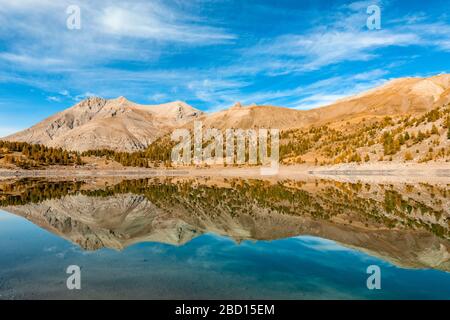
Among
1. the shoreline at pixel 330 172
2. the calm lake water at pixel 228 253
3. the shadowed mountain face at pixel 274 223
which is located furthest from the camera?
the shoreline at pixel 330 172

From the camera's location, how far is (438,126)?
10756 centimetres

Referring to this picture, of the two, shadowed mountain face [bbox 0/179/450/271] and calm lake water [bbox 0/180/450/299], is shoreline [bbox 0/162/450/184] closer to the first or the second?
shadowed mountain face [bbox 0/179/450/271]

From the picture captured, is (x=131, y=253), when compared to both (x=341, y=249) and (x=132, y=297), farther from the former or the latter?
(x=341, y=249)

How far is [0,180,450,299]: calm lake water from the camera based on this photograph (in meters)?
12.6

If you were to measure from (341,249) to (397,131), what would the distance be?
121 m

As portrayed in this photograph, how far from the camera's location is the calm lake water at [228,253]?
12.6 m

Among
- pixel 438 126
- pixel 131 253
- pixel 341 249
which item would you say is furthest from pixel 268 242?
pixel 438 126

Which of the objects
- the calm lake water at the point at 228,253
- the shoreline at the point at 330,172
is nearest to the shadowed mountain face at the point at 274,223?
the calm lake water at the point at 228,253

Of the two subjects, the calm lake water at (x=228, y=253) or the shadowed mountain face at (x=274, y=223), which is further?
the shadowed mountain face at (x=274, y=223)

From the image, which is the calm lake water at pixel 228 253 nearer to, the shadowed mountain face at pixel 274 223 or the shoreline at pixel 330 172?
the shadowed mountain face at pixel 274 223

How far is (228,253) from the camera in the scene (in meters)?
18.2

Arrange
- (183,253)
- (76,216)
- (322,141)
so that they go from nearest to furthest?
(183,253), (76,216), (322,141)

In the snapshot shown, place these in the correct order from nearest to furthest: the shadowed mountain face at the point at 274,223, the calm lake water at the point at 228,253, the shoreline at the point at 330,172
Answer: the calm lake water at the point at 228,253 < the shadowed mountain face at the point at 274,223 < the shoreline at the point at 330,172

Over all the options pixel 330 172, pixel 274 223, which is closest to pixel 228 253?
pixel 274 223
